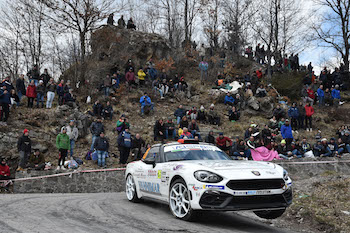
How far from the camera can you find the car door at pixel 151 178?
744 cm

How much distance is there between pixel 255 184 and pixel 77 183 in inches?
414

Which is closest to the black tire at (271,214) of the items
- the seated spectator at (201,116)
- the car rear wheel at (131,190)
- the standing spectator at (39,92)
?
the car rear wheel at (131,190)

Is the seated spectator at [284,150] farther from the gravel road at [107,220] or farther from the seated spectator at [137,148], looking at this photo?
the gravel road at [107,220]

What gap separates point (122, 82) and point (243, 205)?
21.8 m

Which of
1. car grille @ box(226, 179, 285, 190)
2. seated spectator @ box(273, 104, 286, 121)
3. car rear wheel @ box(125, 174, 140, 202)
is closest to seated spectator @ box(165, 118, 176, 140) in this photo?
seated spectator @ box(273, 104, 286, 121)

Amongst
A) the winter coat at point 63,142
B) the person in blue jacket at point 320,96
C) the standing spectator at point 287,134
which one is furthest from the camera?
the person in blue jacket at point 320,96

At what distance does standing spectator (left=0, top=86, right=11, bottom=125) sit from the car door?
1224cm

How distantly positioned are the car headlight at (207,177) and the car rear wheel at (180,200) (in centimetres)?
38

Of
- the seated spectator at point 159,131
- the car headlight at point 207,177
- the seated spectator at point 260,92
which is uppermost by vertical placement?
the seated spectator at point 260,92

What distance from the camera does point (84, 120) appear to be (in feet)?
66.4

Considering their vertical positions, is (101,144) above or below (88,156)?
above

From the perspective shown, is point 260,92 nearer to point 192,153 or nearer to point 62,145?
point 62,145

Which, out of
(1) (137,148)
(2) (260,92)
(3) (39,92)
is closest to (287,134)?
(1) (137,148)

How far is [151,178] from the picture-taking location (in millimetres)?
7789
